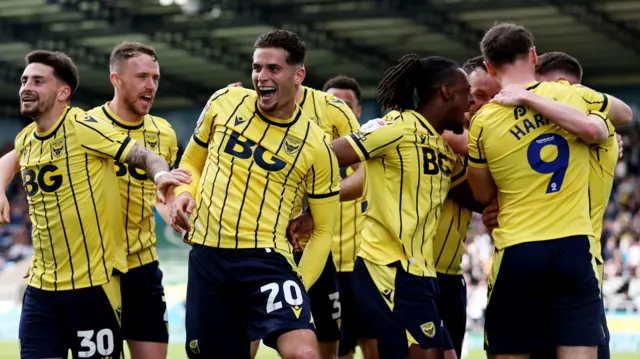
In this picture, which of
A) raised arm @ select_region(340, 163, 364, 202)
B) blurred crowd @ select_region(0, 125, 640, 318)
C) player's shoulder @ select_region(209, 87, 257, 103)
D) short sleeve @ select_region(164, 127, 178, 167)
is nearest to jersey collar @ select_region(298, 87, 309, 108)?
raised arm @ select_region(340, 163, 364, 202)

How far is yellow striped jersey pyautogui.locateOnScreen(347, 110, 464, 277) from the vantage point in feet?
19.5

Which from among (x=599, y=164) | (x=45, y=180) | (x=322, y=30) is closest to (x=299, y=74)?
(x=45, y=180)

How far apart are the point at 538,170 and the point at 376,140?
0.97 metres

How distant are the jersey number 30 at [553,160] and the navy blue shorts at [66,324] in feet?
9.00

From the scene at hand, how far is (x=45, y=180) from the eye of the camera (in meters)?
6.13

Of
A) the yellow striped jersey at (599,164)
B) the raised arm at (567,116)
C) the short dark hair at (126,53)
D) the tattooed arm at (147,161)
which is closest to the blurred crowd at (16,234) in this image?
the short dark hair at (126,53)

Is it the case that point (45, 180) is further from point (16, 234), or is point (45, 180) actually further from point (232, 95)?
point (16, 234)

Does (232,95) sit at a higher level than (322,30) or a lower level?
higher

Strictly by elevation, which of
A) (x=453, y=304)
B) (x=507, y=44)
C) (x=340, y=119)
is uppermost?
(x=507, y=44)

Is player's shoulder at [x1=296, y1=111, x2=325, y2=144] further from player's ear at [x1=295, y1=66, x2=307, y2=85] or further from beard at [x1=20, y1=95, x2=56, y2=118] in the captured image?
beard at [x1=20, y1=95, x2=56, y2=118]

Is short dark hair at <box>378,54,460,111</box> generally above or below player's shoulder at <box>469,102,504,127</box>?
above

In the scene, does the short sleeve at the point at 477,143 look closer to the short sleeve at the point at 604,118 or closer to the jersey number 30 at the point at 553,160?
the jersey number 30 at the point at 553,160

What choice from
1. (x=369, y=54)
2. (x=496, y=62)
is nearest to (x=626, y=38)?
(x=369, y=54)

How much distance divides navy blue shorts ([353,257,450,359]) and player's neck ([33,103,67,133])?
2185mm
